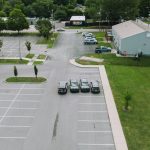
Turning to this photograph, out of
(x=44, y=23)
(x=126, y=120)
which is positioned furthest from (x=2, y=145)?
(x=44, y=23)

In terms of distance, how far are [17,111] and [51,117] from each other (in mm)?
4361

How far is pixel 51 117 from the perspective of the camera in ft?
129

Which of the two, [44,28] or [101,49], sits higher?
[44,28]

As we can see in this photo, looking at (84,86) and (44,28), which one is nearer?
(84,86)

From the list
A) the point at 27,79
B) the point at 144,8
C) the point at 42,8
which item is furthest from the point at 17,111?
the point at 144,8

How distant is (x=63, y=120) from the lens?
126ft

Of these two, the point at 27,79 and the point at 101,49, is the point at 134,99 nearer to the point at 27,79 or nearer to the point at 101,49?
the point at 27,79

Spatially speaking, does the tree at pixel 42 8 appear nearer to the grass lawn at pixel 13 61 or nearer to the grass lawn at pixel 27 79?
the grass lawn at pixel 13 61

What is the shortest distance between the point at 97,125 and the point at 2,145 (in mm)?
9694

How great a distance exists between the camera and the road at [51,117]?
33.4 metres

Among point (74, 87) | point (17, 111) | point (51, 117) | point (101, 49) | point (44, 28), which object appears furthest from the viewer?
point (44, 28)

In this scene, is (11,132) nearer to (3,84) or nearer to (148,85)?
(3,84)

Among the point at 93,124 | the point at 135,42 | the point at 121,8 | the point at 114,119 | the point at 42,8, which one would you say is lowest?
the point at 93,124

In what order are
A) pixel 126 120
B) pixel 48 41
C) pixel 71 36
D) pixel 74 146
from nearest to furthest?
1. pixel 74 146
2. pixel 126 120
3. pixel 48 41
4. pixel 71 36
